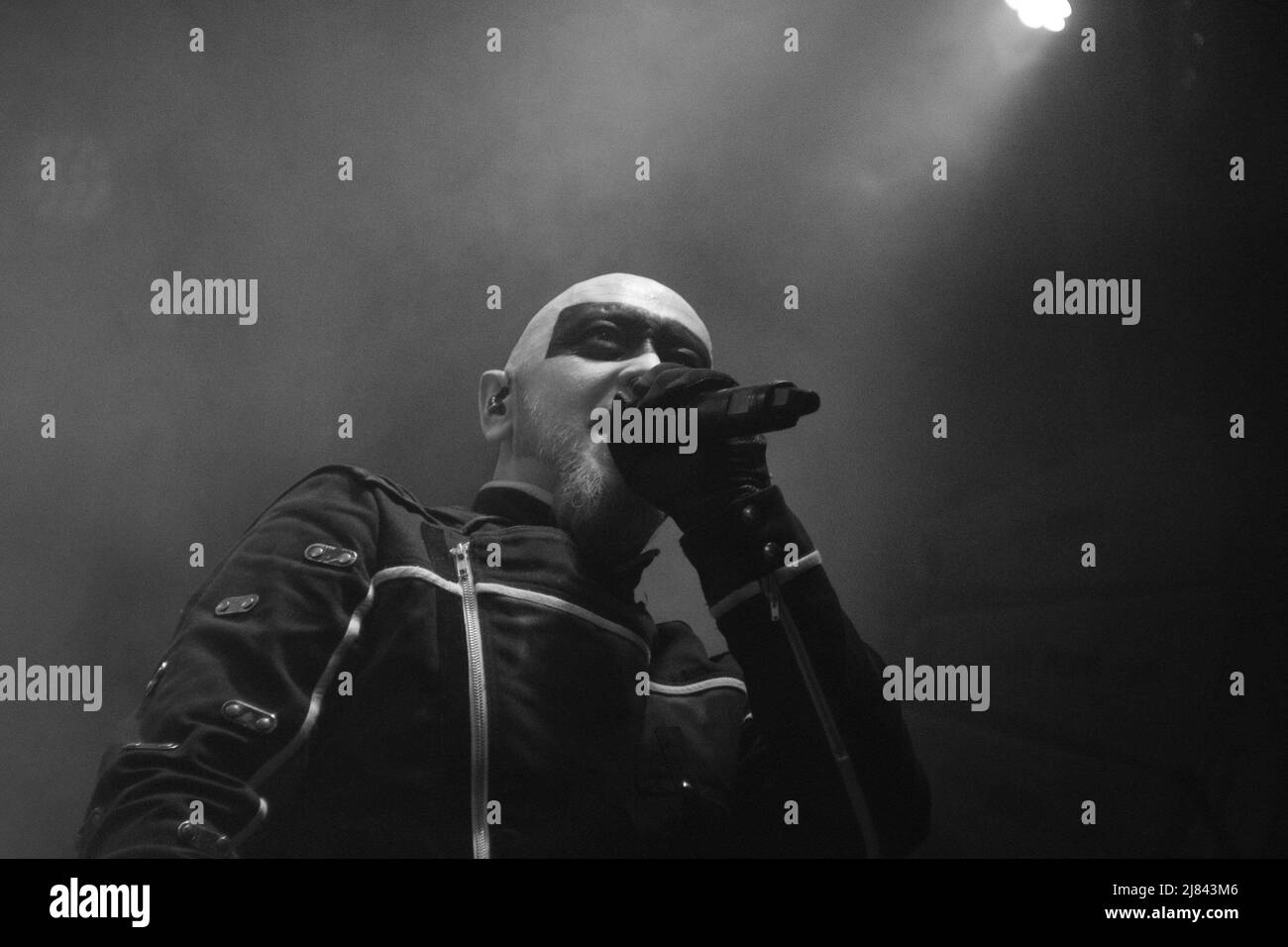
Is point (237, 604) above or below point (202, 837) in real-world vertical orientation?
above

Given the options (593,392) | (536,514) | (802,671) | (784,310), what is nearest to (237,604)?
(536,514)

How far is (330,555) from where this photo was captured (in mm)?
1329

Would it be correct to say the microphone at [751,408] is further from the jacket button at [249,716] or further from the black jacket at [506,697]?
the jacket button at [249,716]

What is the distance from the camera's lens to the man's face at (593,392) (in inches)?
59.2

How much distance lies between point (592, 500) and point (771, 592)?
9.8 inches

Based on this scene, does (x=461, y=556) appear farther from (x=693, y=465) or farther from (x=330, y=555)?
(x=693, y=465)

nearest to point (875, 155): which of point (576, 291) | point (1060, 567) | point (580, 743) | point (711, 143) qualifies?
point (711, 143)

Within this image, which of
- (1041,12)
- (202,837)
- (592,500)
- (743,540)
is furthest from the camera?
(1041,12)

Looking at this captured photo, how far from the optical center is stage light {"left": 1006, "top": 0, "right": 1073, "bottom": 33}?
1.82 meters

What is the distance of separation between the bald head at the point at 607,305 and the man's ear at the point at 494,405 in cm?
2

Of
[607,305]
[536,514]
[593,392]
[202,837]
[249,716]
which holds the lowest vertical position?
[202,837]

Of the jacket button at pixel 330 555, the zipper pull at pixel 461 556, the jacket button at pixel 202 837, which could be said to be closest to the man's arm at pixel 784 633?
the zipper pull at pixel 461 556

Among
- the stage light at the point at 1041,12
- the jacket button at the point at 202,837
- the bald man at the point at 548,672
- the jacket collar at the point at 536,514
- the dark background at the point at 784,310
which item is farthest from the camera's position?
the stage light at the point at 1041,12
